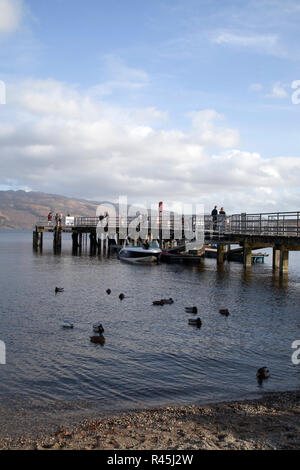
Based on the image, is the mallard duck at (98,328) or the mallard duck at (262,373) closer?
the mallard duck at (262,373)

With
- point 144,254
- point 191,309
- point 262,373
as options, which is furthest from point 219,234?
point 262,373

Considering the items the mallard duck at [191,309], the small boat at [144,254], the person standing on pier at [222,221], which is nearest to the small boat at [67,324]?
the mallard duck at [191,309]

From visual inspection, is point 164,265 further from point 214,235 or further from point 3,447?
point 3,447

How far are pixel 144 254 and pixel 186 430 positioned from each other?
3805 cm

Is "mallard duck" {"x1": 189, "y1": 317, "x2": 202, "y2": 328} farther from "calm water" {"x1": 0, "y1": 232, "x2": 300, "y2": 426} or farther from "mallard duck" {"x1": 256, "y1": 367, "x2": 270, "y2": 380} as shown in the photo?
"mallard duck" {"x1": 256, "y1": 367, "x2": 270, "y2": 380}

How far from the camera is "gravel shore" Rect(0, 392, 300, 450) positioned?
7977 mm

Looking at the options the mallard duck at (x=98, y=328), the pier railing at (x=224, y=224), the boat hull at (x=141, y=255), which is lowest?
the mallard duck at (x=98, y=328)

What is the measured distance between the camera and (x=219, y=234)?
44.3m

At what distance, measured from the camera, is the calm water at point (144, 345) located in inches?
452

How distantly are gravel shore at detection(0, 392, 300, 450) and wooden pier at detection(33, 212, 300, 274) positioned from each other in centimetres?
2385

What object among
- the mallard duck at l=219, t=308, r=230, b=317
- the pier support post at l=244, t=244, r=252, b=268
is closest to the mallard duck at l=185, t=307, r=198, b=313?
the mallard duck at l=219, t=308, r=230, b=317

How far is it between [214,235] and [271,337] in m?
28.5

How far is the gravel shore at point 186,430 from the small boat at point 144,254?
1426 inches

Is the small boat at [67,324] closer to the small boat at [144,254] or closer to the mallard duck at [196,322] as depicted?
the mallard duck at [196,322]
